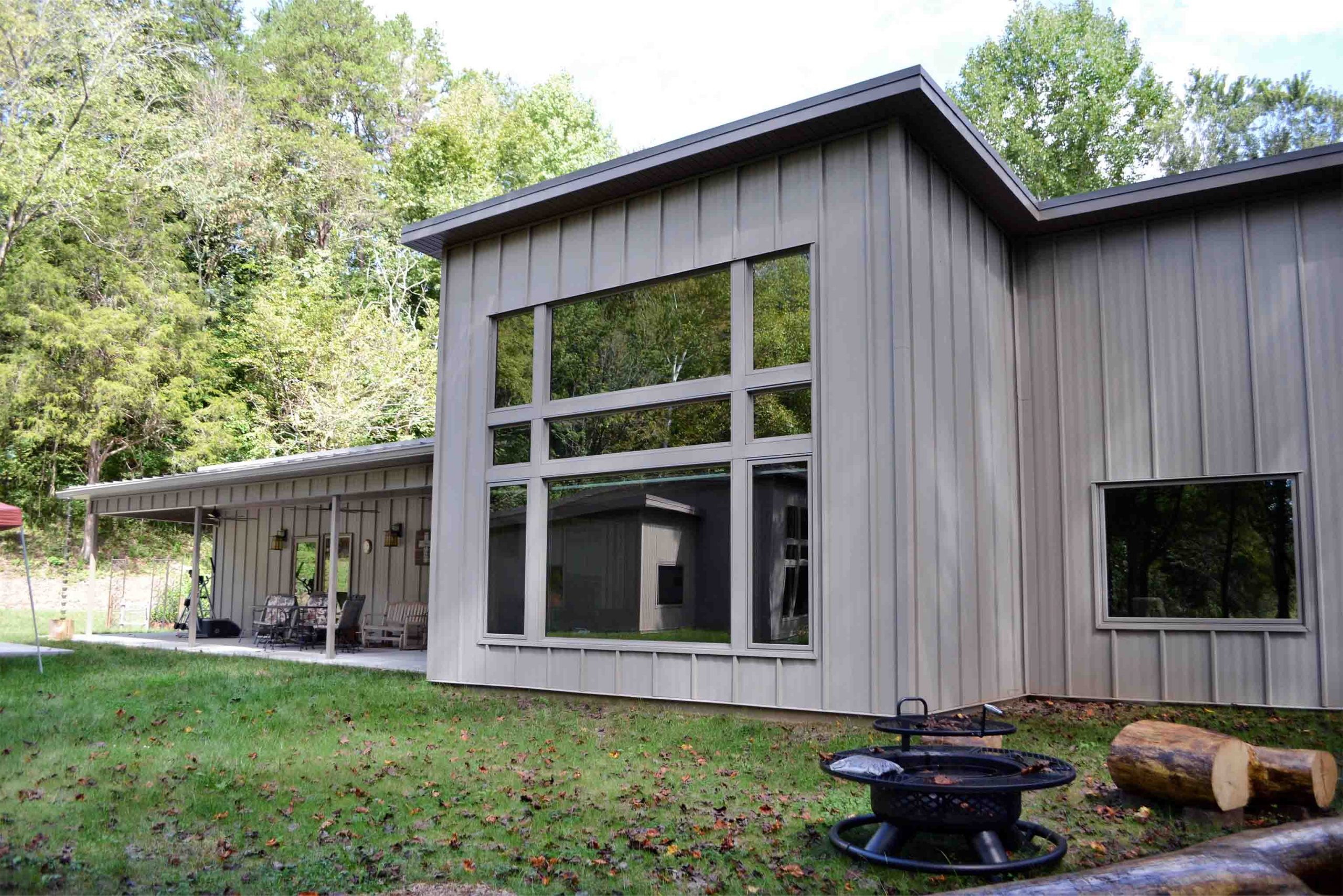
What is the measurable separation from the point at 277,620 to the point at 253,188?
16.5 metres

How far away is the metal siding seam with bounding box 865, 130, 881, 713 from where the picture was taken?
743 centimetres

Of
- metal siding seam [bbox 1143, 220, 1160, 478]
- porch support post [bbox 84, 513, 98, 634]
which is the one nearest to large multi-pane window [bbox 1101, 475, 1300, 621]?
metal siding seam [bbox 1143, 220, 1160, 478]

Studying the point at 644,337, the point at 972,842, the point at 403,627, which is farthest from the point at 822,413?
the point at 403,627

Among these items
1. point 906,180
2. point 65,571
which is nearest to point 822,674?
point 906,180

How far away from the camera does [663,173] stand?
8.91 metres

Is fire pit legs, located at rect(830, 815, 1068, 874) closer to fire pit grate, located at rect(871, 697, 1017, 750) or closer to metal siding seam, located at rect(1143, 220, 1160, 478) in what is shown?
fire pit grate, located at rect(871, 697, 1017, 750)

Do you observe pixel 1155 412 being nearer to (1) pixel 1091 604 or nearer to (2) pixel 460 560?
(1) pixel 1091 604

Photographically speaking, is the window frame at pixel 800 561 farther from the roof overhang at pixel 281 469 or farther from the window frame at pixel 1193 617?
the roof overhang at pixel 281 469

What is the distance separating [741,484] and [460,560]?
354 centimetres

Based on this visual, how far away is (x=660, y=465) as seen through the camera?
8789mm

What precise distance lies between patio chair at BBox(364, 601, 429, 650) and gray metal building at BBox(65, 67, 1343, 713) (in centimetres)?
462

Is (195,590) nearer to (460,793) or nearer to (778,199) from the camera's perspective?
(460,793)

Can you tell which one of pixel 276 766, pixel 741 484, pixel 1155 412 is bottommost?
pixel 276 766

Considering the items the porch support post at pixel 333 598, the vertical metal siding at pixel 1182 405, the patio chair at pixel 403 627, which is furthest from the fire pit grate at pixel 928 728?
the patio chair at pixel 403 627
